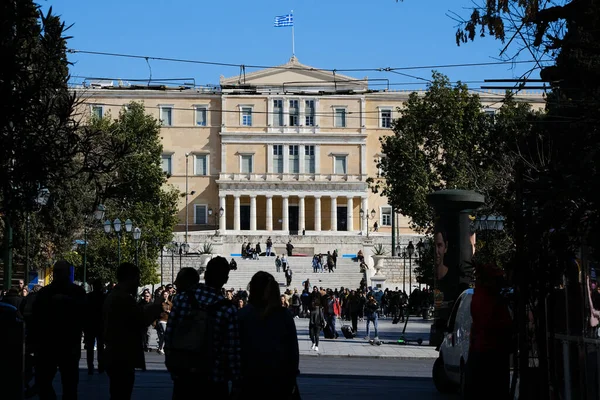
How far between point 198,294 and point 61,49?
9.59ft

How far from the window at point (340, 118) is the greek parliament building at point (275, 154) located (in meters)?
0.08

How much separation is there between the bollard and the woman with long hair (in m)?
2.43

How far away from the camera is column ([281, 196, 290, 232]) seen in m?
86.8

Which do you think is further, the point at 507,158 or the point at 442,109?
the point at 442,109

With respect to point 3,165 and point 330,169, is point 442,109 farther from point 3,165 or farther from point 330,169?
point 330,169

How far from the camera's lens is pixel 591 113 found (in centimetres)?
794

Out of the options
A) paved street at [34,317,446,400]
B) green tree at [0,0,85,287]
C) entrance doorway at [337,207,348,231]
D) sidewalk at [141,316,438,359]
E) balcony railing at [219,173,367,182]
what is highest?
balcony railing at [219,173,367,182]

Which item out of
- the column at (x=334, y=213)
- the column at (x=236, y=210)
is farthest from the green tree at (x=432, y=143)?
the column at (x=236, y=210)

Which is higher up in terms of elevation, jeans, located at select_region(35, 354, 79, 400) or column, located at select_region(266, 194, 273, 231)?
column, located at select_region(266, 194, 273, 231)

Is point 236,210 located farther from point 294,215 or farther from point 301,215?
point 301,215

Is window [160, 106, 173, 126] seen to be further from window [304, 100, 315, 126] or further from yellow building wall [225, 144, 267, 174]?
window [304, 100, 315, 126]

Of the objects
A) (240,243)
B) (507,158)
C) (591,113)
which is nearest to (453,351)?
(591,113)

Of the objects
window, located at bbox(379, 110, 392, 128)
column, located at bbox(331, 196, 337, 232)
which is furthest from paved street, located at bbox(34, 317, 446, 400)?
window, located at bbox(379, 110, 392, 128)

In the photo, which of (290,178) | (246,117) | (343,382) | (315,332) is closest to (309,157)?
(290,178)
